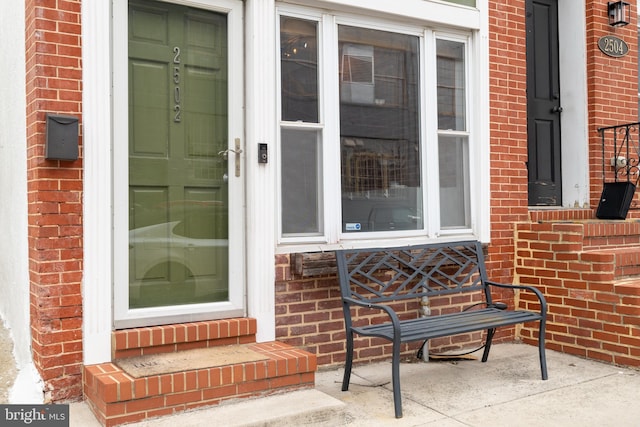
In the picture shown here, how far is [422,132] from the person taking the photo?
5.14 metres

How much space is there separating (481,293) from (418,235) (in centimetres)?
85

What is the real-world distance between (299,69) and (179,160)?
117 centimetres

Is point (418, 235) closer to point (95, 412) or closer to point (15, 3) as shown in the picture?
point (95, 412)

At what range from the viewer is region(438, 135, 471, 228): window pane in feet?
17.4

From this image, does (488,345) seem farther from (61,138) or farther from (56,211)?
(61,138)

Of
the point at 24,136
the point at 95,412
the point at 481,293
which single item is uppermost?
the point at 24,136

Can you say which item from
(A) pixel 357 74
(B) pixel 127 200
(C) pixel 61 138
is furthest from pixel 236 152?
(A) pixel 357 74

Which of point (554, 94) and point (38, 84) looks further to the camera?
point (554, 94)

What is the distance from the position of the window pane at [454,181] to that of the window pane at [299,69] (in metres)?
1.32

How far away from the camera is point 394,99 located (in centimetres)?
505

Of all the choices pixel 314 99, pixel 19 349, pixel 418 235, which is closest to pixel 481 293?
pixel 418 235

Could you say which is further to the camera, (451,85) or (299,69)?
(451,85)

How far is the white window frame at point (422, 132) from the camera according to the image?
4.63 m

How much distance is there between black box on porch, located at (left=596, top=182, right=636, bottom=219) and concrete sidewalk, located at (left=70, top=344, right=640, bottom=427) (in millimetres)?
1800
